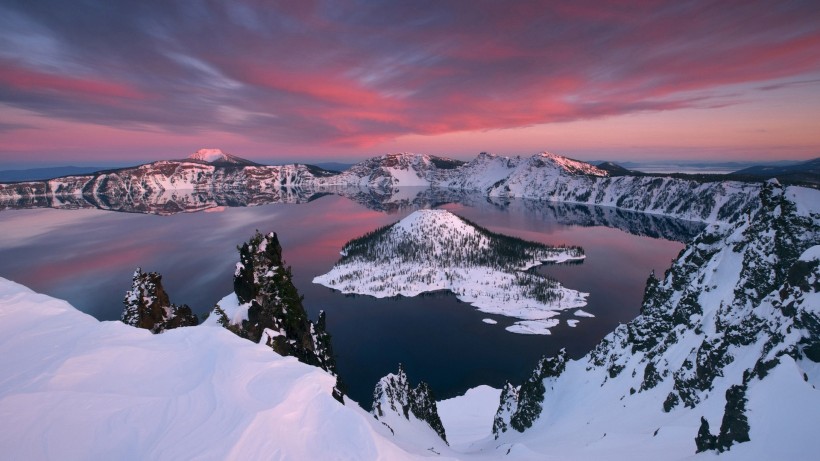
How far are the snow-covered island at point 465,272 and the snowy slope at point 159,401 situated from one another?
93.4 metres

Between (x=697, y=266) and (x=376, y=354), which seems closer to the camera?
(x=697, y=266)

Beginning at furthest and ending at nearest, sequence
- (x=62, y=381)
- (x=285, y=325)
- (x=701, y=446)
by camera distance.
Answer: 1. (x=285, y=325)
2. (x=701, y=446)
3. (x=62, y=381)

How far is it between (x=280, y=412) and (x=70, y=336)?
8.87 meters

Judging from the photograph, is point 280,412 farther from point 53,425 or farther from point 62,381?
point 62,381

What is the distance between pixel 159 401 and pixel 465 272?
147 m

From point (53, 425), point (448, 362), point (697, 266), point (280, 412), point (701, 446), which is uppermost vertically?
point (53, 425)

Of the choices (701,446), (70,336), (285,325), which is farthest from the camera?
(285,325)

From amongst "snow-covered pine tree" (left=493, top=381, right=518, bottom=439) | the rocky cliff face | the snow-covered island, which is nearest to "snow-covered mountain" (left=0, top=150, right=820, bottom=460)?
the rocky cliff face

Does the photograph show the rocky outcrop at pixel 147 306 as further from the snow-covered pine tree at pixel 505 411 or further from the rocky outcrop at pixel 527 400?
the rocky outcrop at pixel 527 400

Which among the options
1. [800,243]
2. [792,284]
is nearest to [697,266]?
[800,243]

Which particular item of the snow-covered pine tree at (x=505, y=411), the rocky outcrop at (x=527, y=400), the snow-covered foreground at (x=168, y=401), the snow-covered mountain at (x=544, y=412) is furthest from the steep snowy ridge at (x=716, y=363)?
the snow-covered foreground at (x=168, y=401)

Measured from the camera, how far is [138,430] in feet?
28.7

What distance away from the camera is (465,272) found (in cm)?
15238

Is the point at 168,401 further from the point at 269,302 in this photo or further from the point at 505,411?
the point at 505,411
